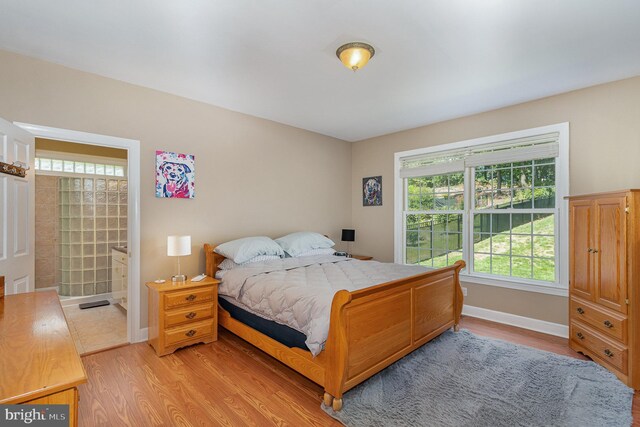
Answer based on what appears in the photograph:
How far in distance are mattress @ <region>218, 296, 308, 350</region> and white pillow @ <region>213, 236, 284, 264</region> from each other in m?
0.45

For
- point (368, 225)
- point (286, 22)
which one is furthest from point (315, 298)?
point (368, 225)

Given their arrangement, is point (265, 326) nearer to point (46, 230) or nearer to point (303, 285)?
point (303, 285)

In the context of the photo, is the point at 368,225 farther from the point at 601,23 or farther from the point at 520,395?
the point at 601,23

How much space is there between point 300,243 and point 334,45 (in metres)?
2.35

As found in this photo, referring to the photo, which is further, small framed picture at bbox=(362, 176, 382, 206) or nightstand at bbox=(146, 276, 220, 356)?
small framed picture at bbox=(362, 176, 382, 206)

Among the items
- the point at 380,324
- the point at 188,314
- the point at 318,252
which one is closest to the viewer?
the point at 380,324

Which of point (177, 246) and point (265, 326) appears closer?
point (265, 326)

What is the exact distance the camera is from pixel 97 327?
11.6 ft

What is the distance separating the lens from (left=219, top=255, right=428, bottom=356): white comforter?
83.8 inches

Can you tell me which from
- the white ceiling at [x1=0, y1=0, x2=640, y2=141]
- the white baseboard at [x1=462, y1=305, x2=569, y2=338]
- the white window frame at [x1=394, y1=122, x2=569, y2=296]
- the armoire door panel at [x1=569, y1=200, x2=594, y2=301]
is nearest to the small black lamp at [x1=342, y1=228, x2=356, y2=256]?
the white window frame at [x1=394, y1=122, x2=569, y2=296]

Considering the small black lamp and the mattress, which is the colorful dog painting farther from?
the small black lamp

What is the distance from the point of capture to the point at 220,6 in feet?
6.30

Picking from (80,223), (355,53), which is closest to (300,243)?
(355,53)

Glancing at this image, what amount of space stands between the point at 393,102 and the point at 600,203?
7.10 ft
